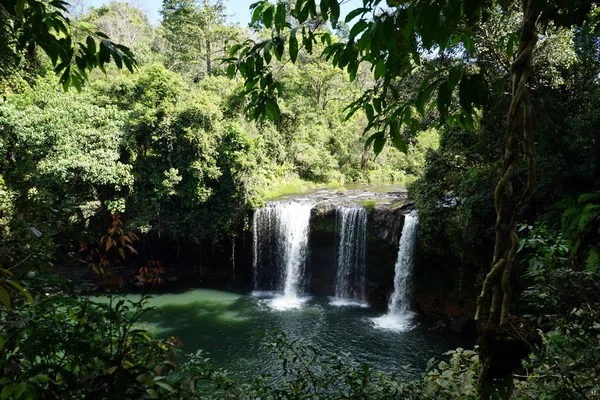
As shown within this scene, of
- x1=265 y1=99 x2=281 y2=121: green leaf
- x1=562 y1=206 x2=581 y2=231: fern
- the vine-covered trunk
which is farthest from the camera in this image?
x1=562 y1=206 x2=581 y2=231: fern

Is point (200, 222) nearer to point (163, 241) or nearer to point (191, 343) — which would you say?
point (163, 241)

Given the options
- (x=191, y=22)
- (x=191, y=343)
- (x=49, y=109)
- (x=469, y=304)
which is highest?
(x=191, y=22)

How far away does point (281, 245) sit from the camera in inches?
564

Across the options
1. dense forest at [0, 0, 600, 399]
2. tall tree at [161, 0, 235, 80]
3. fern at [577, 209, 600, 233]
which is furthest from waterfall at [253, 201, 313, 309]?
tall tree at [161, 0, 235, 80]

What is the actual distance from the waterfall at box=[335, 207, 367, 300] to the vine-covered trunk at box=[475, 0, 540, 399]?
11.5m

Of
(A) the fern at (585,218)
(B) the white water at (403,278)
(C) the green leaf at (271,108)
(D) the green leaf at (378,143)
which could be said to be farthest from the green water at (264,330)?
(D) the green leaf at (378,143)

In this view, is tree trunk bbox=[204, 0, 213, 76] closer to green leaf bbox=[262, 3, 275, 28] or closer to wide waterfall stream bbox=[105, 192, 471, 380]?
wide waterfall stream bbox=[105, 192, 471, 380]

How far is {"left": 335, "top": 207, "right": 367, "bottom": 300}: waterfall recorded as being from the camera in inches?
510

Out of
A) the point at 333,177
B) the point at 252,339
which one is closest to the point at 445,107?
the point at 252,339

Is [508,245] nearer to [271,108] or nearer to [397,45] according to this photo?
[397,45]

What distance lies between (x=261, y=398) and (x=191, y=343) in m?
7.76

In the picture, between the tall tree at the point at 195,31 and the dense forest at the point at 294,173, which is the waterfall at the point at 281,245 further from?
the tall tree at the point at 195,31

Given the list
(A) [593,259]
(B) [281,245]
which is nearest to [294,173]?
(B) [281,245]

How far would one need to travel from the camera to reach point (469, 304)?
33.4ft
